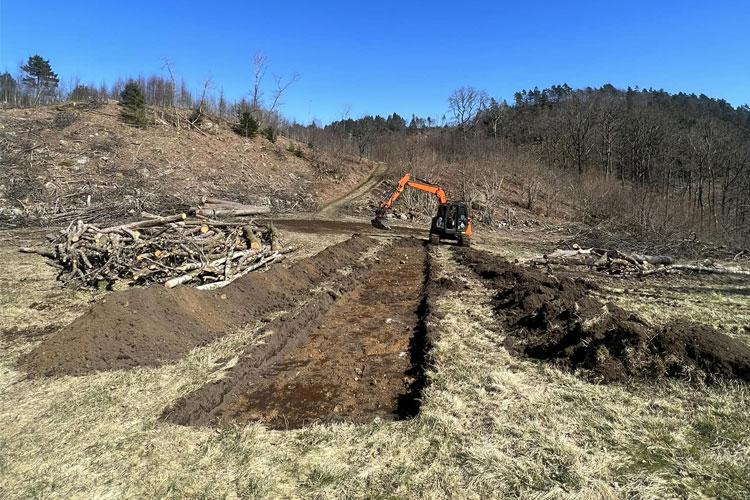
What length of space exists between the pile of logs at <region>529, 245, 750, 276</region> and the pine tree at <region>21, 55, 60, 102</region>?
63307 mm

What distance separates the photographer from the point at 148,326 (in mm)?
6867

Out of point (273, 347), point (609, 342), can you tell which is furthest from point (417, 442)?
point (609, 342)

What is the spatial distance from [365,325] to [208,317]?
2965 mm

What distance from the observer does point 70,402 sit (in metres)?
5.17

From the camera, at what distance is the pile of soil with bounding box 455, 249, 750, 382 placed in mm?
5828

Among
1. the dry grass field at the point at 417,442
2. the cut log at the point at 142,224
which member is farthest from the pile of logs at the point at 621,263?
the cut log at the point at 142,224

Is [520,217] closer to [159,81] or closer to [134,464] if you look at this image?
[134,464]

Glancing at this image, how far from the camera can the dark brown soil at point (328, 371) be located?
5398 millimetres

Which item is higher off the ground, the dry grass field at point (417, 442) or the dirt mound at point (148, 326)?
the dirt mound at point (148, 326)

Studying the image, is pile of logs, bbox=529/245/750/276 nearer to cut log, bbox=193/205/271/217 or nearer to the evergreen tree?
cut log, bbox=193/205/271/217

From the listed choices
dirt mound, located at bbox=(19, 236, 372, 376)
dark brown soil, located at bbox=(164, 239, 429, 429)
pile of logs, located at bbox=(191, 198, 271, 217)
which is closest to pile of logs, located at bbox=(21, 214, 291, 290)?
dirt mound, located at bbox=(19, 236, 372, 376)

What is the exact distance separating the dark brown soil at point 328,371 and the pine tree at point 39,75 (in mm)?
63056

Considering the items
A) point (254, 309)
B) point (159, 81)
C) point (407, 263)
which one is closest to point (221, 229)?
point (254, 309)

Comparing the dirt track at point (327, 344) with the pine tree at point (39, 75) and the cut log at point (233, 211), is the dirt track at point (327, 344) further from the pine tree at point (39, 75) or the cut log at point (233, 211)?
the pine tree at point (39, 75)
